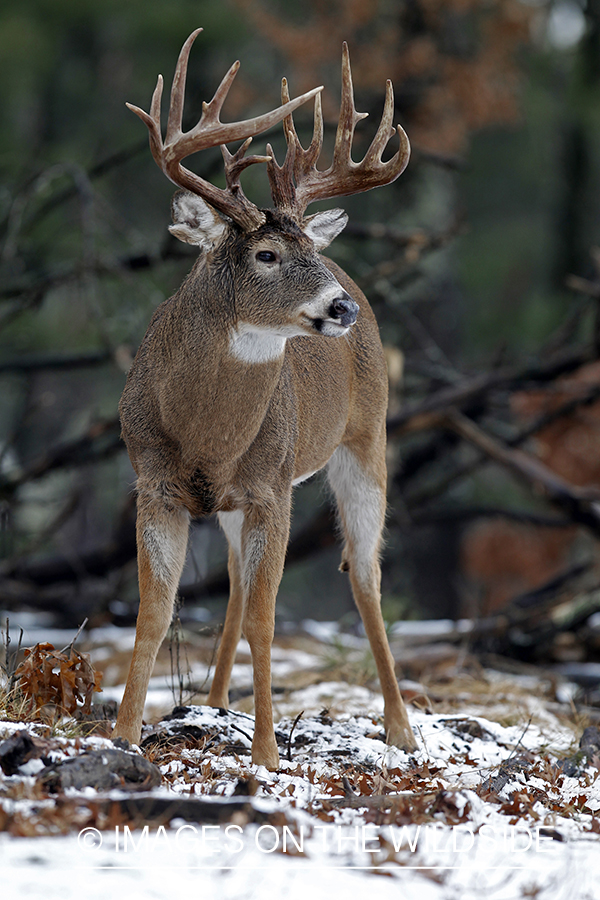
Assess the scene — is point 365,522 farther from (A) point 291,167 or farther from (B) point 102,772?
(B) point 102,772

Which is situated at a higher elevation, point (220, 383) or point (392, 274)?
point (392, 274)

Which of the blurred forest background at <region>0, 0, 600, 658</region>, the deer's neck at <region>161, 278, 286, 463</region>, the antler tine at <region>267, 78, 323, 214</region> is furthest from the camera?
the blurred forest background at <region>0, 0, 600, 658</region>

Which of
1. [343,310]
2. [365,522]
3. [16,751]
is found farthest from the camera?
[365,522]

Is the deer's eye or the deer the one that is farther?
the deer's eye

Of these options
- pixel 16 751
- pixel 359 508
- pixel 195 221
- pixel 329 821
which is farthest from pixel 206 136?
pixel 329 821

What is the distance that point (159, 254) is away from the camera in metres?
8.62

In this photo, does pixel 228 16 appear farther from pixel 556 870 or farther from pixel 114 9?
pixel 556 870

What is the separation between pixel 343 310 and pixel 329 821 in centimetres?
191

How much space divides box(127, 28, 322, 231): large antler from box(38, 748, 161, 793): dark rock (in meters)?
2.19

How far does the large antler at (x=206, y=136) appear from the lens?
4.07 m

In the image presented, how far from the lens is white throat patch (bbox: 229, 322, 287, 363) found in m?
4.32

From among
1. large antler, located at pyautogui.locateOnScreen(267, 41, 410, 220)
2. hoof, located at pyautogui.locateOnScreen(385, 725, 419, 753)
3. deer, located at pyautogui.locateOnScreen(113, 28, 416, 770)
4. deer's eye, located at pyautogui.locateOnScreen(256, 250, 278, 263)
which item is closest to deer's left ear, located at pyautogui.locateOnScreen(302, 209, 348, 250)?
deer, located at pyautogui.locateOnScreen(113, 28, 416, 770)

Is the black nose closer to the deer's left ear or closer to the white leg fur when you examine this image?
the deer's left ear

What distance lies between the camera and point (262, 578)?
14.4 feet
